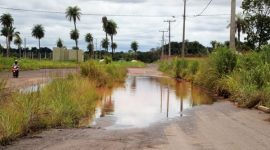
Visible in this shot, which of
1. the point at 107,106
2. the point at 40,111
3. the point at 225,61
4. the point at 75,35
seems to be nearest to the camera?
the point at 40,111

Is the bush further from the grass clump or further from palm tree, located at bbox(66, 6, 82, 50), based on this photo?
palm tree, located at bbox(66, 6, 82, 50)

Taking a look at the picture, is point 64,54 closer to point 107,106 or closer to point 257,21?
point 257,21

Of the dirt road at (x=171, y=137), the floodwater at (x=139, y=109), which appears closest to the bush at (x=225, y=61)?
the floodwater at (x=139, y=109)

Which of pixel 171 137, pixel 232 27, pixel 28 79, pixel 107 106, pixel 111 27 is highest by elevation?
pixel 111 27

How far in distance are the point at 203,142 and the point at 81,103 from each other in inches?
311

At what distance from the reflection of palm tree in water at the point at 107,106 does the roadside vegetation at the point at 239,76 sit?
5.57 metres

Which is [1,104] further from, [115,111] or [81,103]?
[115,111]

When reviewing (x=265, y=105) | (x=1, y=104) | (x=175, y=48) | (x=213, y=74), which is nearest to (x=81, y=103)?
(x=1, y=104)

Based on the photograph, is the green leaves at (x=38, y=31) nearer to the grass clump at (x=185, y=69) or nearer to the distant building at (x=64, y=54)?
the distant building at (x=64, y=54)

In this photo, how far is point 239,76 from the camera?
26.0 meters

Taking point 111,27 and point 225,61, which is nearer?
point 225,61

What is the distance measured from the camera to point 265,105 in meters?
20.1

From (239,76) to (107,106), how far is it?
737 cm

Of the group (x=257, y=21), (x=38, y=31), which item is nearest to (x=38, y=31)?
(x=38, y=31)
